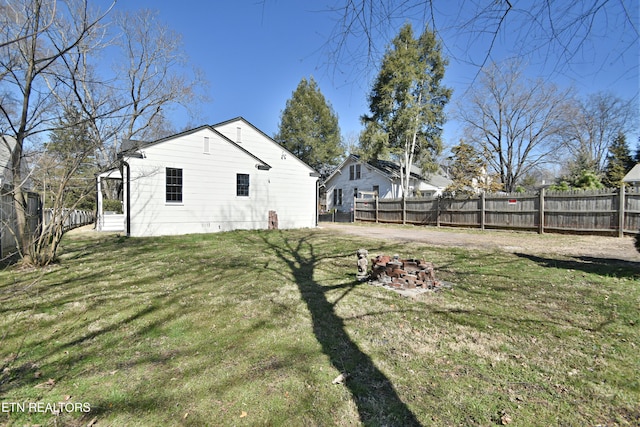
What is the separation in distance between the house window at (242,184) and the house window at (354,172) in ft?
44.4

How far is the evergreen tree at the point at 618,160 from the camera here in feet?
79.6

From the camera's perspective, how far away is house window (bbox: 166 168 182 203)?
11.1m

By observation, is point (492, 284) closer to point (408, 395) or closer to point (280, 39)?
point (408, 395)

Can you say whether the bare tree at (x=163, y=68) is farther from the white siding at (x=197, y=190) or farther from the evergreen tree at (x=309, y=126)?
the evergreen tree at (x=309, y=126)

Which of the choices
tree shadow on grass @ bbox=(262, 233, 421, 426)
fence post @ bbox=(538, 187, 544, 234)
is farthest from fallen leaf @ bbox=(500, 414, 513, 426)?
fence post @ bbox=(538, 187, 544, 234)

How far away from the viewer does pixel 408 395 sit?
6.76 ft

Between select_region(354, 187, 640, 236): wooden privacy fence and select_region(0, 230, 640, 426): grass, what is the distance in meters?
6.78

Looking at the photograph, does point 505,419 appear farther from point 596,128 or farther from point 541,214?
point 596,128

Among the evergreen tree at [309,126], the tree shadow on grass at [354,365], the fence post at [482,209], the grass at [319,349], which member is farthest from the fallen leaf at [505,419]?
the evergreen tree at [309,126]

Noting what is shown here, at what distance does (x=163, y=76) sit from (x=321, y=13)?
56.2ft

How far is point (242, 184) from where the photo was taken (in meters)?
12.9

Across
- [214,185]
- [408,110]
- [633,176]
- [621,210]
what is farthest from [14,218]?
[633,176]

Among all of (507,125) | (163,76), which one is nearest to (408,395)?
(163,76)

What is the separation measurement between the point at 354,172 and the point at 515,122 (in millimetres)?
13511
